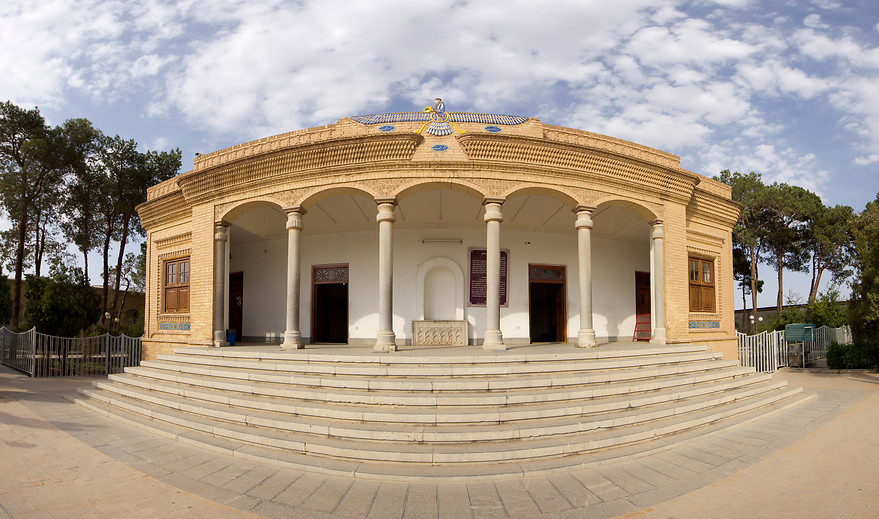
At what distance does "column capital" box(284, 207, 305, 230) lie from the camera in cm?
1051

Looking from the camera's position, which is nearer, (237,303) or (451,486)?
(451,486)

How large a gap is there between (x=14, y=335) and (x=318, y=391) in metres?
14.4

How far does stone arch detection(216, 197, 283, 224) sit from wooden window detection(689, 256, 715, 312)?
1076cm

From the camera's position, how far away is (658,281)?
11586 mm

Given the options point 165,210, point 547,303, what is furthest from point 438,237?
point 165,210

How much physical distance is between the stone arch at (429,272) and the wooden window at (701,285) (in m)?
6.08

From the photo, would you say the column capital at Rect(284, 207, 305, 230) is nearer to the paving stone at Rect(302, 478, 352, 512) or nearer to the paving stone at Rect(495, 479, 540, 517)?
Result: the paving stone at Rect(302, 478, 352, 512)

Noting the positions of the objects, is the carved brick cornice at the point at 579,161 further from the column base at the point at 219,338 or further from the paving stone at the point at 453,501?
the column base at the point at 219,338

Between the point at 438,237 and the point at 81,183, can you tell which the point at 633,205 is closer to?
the point at 438,237

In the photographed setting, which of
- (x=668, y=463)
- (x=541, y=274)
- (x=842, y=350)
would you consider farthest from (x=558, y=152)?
(x=842, y=350)

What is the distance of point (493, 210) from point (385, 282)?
106 inches

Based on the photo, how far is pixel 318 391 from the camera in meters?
7.32

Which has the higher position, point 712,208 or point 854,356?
point 712,208

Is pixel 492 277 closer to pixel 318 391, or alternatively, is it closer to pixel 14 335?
pixel 318 391
